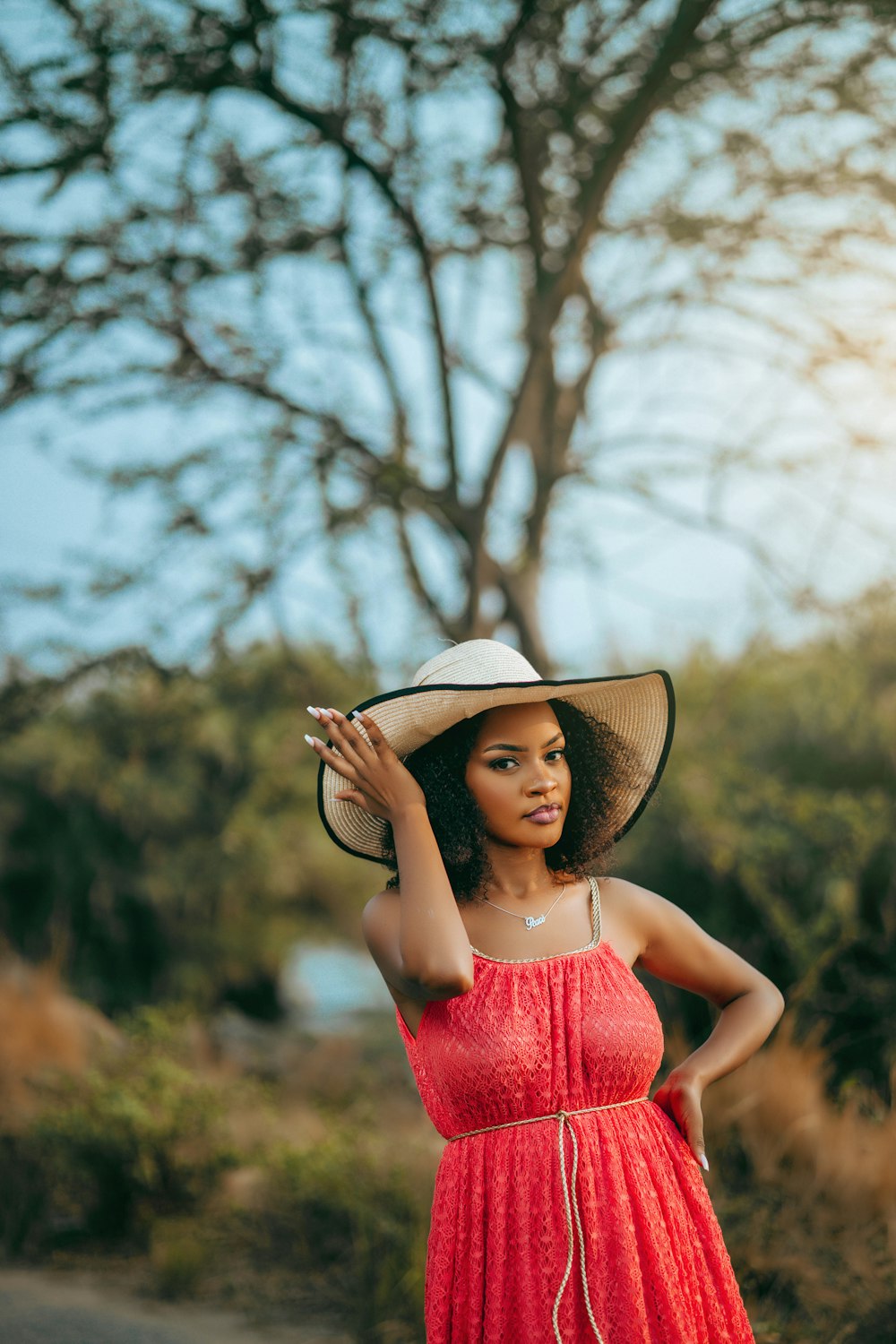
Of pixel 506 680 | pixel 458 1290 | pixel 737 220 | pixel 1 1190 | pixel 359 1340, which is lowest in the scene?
pixel 359 1340

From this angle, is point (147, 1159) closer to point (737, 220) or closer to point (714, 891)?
point (714, 891)

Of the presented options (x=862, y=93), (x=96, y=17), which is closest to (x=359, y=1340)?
(x=96, y=17)

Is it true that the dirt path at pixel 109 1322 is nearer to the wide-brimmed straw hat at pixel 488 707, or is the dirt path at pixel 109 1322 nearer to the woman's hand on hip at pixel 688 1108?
the woman's hand on hip at pixel 688 1108

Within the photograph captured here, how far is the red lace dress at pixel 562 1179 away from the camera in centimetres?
201

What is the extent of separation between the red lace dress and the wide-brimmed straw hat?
1.44 ft

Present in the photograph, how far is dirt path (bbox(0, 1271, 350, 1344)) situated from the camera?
4.07 metres

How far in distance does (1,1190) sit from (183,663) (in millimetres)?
2534

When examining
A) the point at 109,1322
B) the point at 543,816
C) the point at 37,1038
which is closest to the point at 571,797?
the point at 543,816

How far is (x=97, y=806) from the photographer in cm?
1042

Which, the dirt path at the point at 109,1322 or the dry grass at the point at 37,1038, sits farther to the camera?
the dry grass at the point at 37,1038

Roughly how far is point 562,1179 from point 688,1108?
13.2 inches

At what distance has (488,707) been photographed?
92.5 inches

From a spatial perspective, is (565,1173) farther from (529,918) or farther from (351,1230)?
(351,1230)

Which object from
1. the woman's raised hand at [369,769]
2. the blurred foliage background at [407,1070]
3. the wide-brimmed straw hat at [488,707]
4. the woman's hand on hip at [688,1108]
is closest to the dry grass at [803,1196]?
the blurred foliage background at [407,1070]
